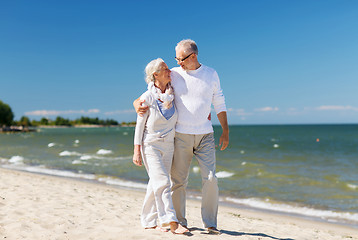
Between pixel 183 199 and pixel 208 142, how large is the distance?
2.61 ft

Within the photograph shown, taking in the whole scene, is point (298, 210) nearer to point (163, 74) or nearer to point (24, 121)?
point (163, 74)

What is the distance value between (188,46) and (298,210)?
7269 millimetres

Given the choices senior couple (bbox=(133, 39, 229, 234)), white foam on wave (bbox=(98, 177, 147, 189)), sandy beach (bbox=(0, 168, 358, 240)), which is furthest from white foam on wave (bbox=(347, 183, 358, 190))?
senior couple (bbox=(133, 39, 229, 234))

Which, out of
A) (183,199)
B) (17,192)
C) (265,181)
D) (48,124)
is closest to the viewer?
(183,199)

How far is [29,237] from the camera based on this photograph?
389cm

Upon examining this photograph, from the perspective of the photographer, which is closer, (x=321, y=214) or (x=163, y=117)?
(x=163, y=117)

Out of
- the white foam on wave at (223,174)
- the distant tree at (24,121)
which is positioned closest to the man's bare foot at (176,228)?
the white foam on wave at (223,174)

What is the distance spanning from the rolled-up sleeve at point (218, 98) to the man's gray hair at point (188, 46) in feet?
1.36

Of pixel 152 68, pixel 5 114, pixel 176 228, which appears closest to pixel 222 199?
pixel 176 228

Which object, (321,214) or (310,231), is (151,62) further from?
(321,214)

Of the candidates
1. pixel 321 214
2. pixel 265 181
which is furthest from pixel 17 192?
pixel 265 181

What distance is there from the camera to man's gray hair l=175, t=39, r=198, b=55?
11.8 ft

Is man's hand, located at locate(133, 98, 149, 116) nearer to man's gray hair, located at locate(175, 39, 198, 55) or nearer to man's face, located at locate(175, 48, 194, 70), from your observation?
man's face, located at locate(175, 48, 194, 70)

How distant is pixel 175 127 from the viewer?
3750mm
